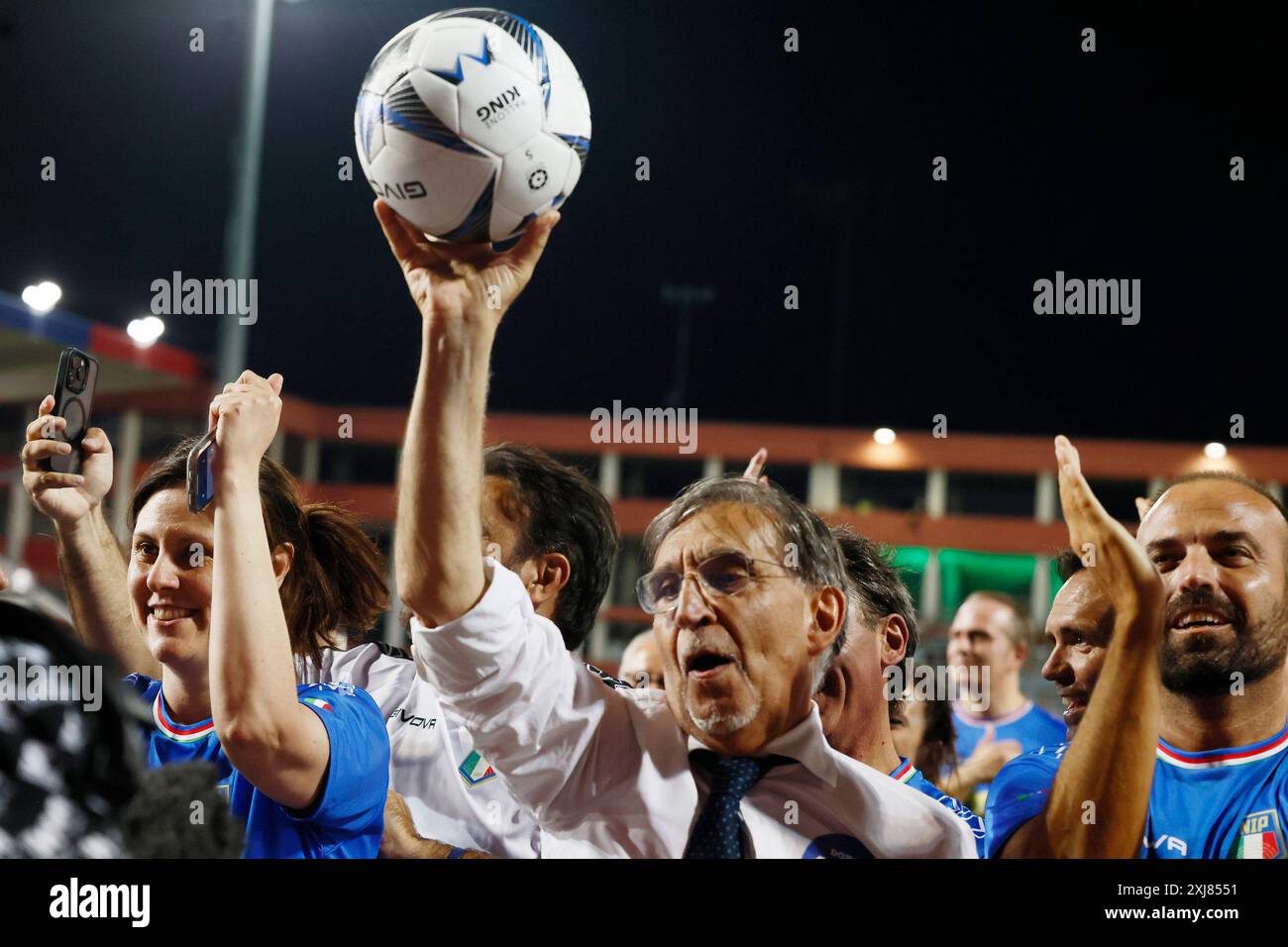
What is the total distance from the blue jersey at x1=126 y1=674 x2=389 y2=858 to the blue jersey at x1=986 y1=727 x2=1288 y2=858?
1.30 m

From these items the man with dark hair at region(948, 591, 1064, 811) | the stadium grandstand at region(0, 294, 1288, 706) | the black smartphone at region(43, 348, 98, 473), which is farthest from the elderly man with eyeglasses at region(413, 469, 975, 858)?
the stadium grandstand at region(0, 294, 1288, 706)

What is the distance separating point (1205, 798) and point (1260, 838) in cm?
13

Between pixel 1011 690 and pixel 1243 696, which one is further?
pixel 1011 690

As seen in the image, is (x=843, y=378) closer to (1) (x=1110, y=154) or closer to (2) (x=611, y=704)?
(1) (x=1110, y=154)

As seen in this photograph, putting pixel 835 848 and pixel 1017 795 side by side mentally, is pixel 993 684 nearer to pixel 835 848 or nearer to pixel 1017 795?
pixel 1017 795

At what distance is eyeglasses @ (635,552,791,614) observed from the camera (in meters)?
2.45

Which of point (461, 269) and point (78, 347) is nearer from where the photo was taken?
point (461, 269)

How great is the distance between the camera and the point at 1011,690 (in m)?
5.37

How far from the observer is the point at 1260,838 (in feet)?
8.92

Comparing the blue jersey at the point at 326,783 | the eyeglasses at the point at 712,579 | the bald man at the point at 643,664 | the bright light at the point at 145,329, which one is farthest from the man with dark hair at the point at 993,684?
the bright light at the point at 145,329

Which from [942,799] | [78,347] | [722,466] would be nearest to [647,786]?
[942,799]

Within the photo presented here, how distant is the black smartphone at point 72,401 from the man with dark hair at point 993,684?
11.0 ft
